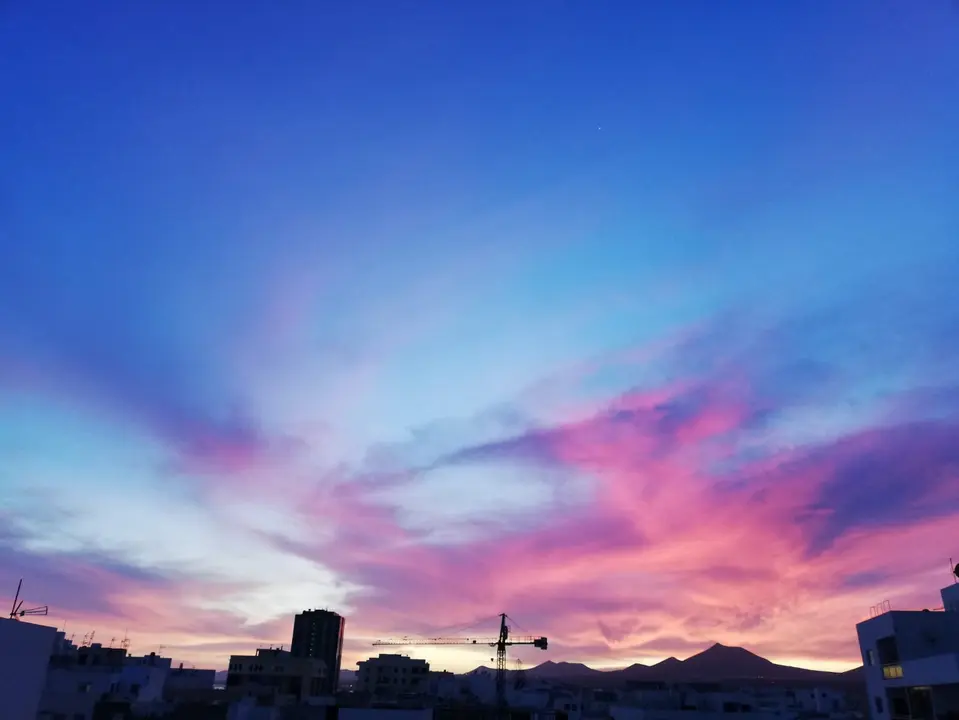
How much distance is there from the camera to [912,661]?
169 feet

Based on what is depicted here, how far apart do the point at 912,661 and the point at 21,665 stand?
187 ft

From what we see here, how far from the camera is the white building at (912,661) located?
49000 mm

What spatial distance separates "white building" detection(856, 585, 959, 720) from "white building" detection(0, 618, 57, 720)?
5382 centimetres

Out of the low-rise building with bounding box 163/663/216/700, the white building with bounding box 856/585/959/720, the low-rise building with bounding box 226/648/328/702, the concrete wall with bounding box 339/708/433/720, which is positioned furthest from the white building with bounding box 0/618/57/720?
the low-rise building with bounding box 226/648/328/702

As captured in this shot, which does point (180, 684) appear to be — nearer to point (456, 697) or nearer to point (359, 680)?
point (456, 697)

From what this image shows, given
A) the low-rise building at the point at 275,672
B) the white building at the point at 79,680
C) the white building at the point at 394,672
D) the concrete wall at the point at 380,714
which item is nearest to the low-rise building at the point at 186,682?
the white building at the point at 79,680

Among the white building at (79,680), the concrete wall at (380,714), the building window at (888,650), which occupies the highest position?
the building window at (888,650)

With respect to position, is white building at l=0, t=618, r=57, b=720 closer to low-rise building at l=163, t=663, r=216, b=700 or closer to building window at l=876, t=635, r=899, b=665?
building window at l=876, t=635, r=899, b=665

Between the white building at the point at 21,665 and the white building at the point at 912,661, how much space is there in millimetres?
53822

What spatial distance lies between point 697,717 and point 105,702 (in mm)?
61638

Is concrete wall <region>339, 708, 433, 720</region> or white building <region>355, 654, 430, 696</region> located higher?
white building <region>355, 654, 430, 696</region>

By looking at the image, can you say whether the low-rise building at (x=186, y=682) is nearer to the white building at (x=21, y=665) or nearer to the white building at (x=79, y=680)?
the white building at (x=79, y=680)

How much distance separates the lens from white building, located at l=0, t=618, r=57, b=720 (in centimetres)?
3303

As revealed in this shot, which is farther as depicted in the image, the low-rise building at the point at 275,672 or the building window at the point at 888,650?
the low-rise building at the point at 275,672
